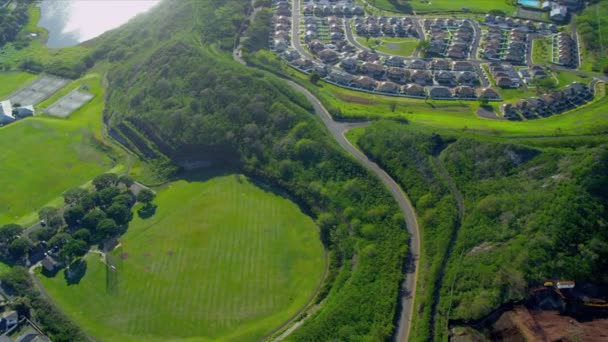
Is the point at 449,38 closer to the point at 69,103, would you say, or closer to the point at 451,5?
the point at 451,5

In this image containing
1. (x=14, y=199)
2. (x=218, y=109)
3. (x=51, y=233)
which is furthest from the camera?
(x=218, y=109)

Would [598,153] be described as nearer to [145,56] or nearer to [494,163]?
[494,163]

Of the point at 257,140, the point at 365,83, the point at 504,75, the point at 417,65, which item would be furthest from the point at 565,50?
the point at 257,140

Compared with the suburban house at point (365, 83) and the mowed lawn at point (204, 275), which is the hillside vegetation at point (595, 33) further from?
the mowed lawn at point (204, 275)

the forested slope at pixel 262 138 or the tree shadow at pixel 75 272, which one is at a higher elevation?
the forested slope at pixel 262 138

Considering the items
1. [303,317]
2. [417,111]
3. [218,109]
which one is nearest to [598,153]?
[417,111]

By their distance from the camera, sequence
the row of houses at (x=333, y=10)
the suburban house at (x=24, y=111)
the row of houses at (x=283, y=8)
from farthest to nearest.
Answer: the row of houses at (x=333, y=10) < the row of houses at (x=283, y=8) < the suburban house at (x=24, y=111)

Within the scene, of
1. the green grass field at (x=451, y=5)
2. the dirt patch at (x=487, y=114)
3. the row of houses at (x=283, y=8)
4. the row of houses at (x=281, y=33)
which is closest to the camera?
the dirt patch at (x=487, y=114)

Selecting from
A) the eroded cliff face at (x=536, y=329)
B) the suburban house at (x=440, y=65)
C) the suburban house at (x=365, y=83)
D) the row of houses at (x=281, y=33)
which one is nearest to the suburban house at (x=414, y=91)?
the suburban house at (x=365, y=83)
